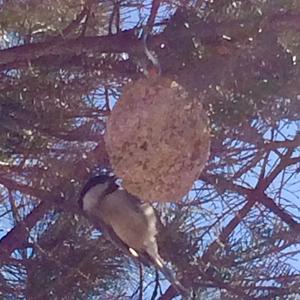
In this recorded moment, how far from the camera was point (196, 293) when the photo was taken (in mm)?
1671

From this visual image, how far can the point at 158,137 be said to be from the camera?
121 centimetres

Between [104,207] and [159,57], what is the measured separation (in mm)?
476

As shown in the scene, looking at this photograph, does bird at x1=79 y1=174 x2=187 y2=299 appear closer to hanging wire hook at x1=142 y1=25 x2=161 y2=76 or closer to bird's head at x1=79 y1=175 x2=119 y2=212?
bird's head at x1=79 y1=175 x2=119 y2=212

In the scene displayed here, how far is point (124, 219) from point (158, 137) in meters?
0.60

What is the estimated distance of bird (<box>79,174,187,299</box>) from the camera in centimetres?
160

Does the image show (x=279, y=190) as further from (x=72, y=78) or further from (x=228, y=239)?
(x=72, y=78)

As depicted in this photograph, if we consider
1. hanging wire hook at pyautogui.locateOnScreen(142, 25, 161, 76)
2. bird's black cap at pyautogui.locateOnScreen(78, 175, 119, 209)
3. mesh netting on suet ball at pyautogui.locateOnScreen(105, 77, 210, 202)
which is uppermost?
bird's black cap at pyautogui.locateOnScreen(78, 175, 119, 209)

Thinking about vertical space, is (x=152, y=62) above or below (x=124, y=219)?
below

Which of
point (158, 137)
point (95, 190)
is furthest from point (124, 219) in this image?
point (158, 137)

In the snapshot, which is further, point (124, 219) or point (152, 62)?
point (124, 219)

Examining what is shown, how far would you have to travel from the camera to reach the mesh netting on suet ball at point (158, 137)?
121 centimetres

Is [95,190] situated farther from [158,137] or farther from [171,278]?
[158,137]

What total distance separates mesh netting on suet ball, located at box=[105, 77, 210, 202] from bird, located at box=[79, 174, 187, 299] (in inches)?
12.8

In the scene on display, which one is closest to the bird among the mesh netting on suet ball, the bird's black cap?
the bird's black cap
